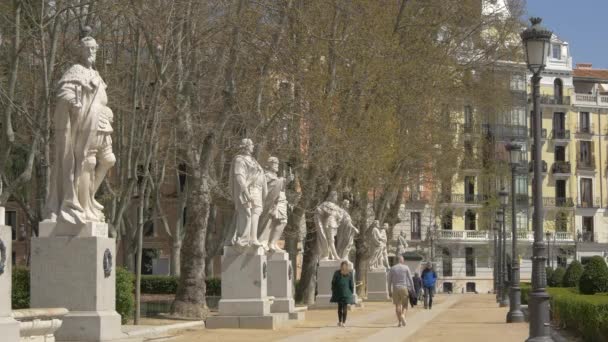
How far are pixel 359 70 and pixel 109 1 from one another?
13.5 metres

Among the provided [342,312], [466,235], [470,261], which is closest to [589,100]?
[466,235]

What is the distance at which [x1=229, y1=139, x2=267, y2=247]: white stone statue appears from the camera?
2416 centimetres

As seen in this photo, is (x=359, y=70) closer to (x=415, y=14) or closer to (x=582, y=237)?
(x=415, y=14)

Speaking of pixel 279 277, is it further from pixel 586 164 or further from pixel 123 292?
pixel 586 164

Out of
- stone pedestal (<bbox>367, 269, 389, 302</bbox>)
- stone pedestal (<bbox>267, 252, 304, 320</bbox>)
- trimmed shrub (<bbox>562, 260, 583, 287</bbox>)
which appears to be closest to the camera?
stone pedestal (<bbox>267, 252, 304, 320</bbox>)

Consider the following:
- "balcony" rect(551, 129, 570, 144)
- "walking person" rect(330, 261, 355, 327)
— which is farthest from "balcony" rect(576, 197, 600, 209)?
"walking person" rect(330, 261, 355, 327)

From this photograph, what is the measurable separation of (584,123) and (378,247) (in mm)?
57076

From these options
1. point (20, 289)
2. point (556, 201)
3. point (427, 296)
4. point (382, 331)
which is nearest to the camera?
point (20, 289)

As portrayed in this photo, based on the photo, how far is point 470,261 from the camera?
99625 mm

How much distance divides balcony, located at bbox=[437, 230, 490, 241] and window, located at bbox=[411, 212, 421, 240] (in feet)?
7.35

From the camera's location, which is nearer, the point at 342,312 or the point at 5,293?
the point at 5,293

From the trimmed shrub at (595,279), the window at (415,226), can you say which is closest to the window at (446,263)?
the window at (415,226)

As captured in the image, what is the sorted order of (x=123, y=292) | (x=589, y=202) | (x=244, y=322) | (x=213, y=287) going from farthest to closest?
1. (x=589, y=202)
2. (x=213, y=287)
3. (x=244, y=322)
4. (x=123, y=292)

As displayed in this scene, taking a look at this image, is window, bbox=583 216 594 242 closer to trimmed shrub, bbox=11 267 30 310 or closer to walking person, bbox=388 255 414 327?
walking person, bbox=388 255 414 327
